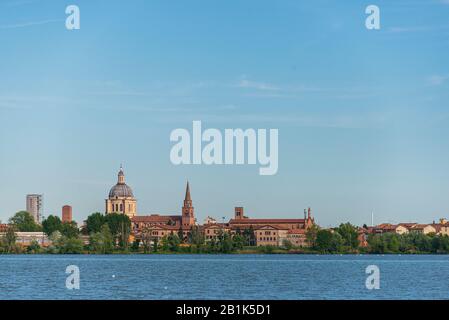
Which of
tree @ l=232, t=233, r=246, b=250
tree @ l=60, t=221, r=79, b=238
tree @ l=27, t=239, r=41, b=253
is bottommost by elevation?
Answer: tree @ l=27, t=239, r=41, b=253

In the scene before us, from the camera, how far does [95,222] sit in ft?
617

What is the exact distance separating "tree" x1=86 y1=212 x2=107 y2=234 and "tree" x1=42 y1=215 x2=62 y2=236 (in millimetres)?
5636

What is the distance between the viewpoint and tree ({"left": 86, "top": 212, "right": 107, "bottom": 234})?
186375 millimetres

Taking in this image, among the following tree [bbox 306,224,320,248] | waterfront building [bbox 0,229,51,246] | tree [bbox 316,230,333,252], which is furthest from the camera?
waterfront building [bbox 0,229,51,246]

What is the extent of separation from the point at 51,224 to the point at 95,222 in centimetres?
876

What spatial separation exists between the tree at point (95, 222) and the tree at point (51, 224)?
5636mm

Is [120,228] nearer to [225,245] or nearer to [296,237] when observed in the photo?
[225,245]

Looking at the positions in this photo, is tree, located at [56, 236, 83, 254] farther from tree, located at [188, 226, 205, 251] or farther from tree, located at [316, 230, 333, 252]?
tree, located at [316, 230, 333, 252]

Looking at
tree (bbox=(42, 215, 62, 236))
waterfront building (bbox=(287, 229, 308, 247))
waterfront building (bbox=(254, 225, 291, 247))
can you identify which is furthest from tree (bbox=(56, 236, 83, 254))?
waterfront building (bbox=(254, 225, 291, 247))

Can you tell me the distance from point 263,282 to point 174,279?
22.6 ft

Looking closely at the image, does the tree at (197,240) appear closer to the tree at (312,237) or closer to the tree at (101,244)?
the tree at (101,244)
